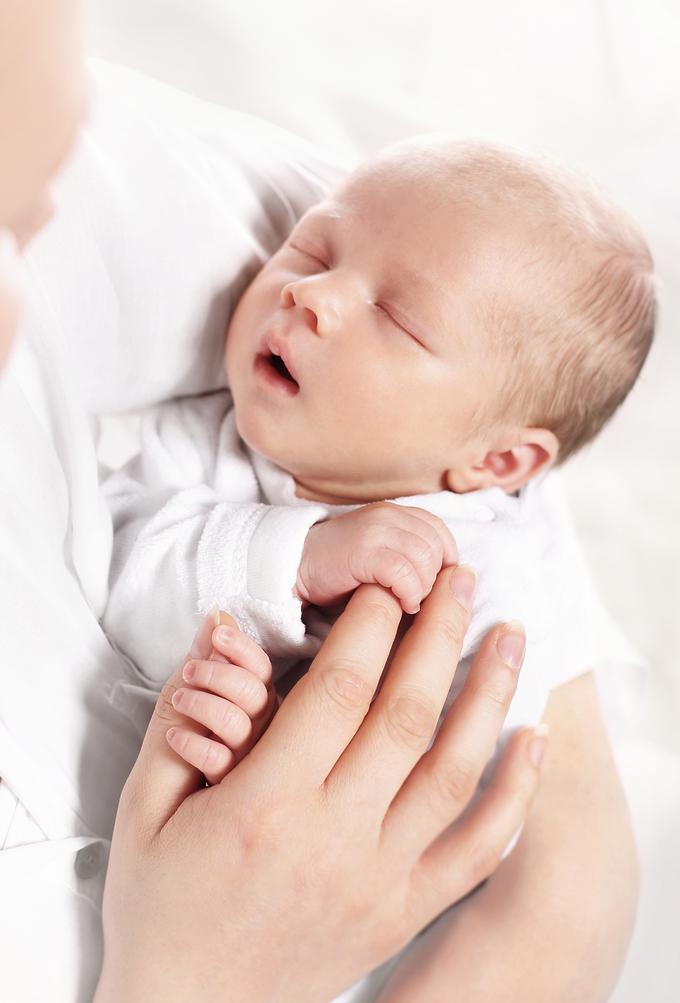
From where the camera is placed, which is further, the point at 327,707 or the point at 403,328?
the point at 403,328

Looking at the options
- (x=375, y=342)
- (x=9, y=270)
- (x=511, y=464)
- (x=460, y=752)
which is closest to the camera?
(x=9, y=270)

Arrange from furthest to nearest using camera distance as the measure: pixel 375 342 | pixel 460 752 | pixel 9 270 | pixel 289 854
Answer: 1. pixel 375 342
2. pixel 460 752
3. pixel 289 854
4. pixel 9 270

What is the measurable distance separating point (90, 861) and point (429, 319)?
2.05 feet

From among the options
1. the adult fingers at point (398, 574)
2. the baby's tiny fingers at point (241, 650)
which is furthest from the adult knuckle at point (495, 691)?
the baby's tiny fingers at point (241, 650)

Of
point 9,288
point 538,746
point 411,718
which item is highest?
point 9,288

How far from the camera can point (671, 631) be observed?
150cm

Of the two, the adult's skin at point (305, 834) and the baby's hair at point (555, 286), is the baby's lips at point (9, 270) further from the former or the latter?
the baby's hair at point (555, 286)

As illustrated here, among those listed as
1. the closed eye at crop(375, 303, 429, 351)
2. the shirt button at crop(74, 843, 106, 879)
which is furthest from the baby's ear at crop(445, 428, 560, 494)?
the shirt button at crop(74, 843, 106, 879)

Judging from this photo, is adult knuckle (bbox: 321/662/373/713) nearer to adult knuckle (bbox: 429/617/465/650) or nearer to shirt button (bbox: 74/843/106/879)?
adult knuckle (bbox: 429/617/465/650)

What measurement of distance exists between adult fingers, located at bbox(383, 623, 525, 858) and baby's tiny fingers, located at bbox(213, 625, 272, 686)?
0.17m

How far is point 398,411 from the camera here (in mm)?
1113

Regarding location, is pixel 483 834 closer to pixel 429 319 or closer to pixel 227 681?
pixel 227 681

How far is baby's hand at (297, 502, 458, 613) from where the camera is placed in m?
0.99

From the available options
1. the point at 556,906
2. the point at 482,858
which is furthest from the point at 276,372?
the point at 556,906
